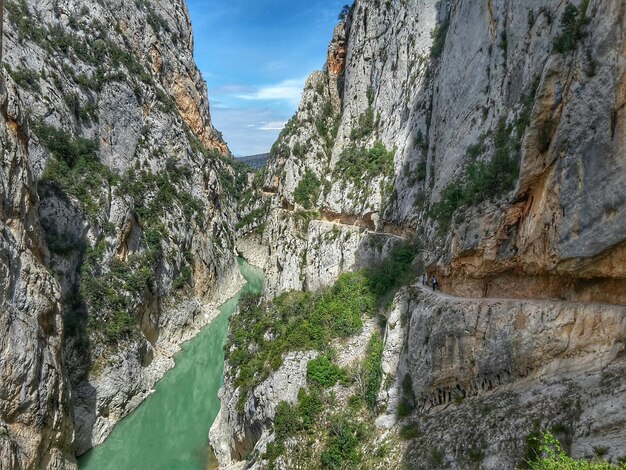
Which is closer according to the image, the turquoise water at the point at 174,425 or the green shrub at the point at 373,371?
the green shrub at the point at 373,371

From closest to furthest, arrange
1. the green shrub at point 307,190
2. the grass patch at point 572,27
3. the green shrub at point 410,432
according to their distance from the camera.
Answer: the grass patch at point 572,27 < the green shrub at point 410,432 < the green shrub at point 307,190

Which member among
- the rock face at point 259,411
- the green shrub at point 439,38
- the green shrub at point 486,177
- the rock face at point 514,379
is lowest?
the rock face at point 259,411

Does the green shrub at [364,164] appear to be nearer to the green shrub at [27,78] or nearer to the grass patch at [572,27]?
the grass patch at [572,27]

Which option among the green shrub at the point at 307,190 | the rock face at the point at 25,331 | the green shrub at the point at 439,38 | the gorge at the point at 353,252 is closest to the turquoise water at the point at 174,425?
the gorge at the point at 353,252

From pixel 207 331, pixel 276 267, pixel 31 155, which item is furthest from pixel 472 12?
pixel 207 331

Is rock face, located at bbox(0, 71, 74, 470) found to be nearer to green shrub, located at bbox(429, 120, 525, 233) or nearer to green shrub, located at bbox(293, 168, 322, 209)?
green shrub, located at bbox(429, 120, 525, 233)

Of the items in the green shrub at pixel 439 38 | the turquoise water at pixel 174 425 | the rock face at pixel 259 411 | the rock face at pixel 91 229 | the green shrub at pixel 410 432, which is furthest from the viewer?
the green shrub at pixel 439 38

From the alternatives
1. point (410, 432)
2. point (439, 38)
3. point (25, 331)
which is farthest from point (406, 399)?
point (439, 38)
